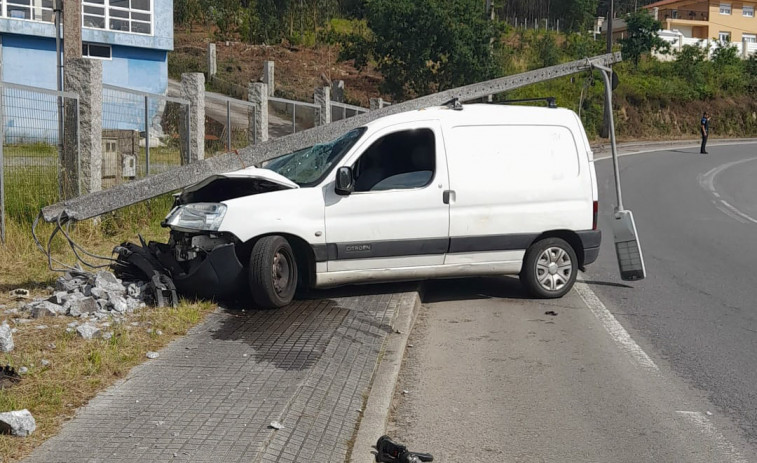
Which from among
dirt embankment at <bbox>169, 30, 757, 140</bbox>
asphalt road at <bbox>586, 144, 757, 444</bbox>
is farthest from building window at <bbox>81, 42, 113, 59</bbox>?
asphalt road at <bbox>586, 144, 757, 444</bbox>

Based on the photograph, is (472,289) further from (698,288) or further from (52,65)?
(52,65)

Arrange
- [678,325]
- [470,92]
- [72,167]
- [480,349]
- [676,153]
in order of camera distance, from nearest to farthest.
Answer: [480,349] < [678,325] < [470,92] < [72,167] < [676,153]

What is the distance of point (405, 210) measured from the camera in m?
9.19

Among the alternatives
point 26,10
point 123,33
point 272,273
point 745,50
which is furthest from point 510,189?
point 745,50

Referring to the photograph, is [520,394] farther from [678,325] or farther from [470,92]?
[470,92]

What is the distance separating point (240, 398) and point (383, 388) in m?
1.10

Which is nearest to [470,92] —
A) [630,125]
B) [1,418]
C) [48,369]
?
[48,369]

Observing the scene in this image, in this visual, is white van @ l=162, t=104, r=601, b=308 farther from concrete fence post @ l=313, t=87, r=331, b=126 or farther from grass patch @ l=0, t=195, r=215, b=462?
concrete fence post @ l=313, t=87, r=331, b=126

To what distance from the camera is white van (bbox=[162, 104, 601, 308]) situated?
27.8 ft

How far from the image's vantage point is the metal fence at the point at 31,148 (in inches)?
437

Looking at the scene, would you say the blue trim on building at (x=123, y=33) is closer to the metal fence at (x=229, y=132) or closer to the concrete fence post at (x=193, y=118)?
the metal fence at (x=229, y=132)

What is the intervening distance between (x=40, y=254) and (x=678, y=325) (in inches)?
285

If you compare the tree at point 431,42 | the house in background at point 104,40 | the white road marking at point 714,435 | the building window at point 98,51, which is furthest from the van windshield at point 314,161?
the tree at point 431,42

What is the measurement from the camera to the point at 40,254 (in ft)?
34.0
